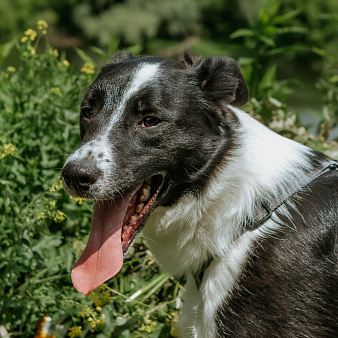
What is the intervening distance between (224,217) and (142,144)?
1.80ft

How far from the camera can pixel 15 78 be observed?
13.4 feet

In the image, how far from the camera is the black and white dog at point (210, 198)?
2236 millimetres

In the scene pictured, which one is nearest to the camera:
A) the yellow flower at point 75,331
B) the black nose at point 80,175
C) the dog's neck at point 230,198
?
the black nose at point 80,175

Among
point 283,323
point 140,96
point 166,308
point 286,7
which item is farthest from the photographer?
point 286,7

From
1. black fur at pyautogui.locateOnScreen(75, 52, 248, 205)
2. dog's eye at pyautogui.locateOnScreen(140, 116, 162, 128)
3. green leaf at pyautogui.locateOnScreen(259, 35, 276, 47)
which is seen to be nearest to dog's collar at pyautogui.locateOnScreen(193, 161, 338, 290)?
black fur at pyautogui.locateOnScreen(75, 52, 248, 205)

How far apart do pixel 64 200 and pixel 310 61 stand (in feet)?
72.6

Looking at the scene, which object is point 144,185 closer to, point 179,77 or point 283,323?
point 179,77

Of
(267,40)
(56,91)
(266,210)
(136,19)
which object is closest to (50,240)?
(56,91)

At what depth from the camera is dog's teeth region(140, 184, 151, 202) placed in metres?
2.43

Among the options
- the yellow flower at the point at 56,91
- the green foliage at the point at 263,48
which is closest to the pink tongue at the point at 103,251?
the yellow flower at the point at 56,91

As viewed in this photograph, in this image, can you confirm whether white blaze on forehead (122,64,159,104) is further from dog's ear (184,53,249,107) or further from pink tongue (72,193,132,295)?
pink tongue (72,193,132,295)

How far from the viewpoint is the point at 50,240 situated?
316 cm

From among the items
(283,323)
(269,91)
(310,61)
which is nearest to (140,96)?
(283,323)

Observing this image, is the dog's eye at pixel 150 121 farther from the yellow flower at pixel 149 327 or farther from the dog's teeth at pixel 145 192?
the yellow flower at pixel 149 327
